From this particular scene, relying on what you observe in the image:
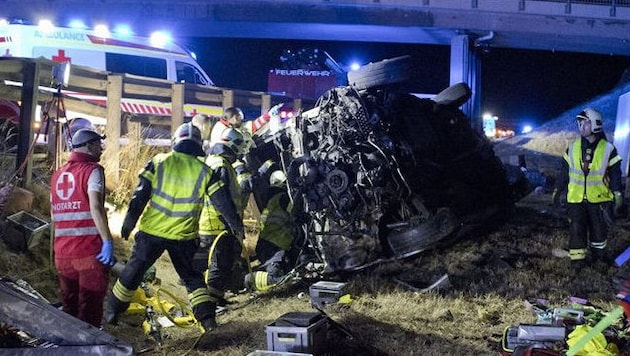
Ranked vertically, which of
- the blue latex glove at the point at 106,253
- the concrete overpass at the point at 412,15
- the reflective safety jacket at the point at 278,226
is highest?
the concrete overpass at the point at 412,15

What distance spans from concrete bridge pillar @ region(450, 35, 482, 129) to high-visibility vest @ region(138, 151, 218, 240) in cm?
1500

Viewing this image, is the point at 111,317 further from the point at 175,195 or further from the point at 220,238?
the point at 220,238

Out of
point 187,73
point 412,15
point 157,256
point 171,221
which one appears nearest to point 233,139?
point 171,221

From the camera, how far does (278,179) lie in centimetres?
696

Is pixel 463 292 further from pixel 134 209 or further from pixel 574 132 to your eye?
pixel 574 132

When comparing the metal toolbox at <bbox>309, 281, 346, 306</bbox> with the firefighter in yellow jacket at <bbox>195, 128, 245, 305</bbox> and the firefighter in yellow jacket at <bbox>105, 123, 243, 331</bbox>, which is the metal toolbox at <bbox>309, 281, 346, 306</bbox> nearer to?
the firefighter in yellow jacket at <bbox>195, 128, 245, 305</bbox>

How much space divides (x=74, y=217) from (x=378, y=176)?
311cm

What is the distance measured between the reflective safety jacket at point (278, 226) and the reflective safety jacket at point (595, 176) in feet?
10.4

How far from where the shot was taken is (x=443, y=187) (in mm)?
6707

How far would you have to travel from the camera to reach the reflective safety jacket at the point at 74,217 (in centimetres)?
445

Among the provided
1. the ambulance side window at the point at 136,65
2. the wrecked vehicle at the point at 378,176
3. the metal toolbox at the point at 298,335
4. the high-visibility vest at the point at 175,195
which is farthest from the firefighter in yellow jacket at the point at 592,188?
the ambulance side window at the point at 136,65

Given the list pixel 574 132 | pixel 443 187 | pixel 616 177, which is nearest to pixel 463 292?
pixel 443 187

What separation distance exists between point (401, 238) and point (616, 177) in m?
2.36

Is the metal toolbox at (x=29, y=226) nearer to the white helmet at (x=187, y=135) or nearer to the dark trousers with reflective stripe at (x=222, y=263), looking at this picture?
the dark trousers with reflective stripe at (x=222, y=263)
